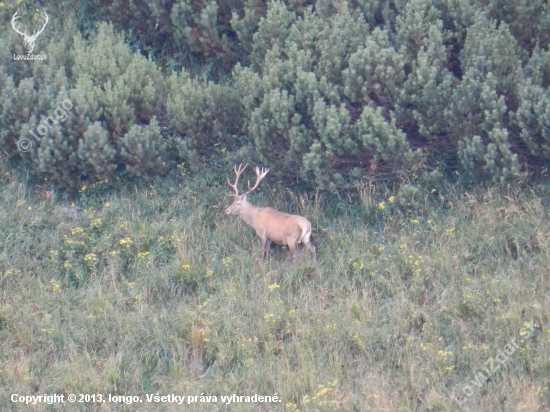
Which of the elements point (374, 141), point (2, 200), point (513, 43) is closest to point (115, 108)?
point (2, 200)

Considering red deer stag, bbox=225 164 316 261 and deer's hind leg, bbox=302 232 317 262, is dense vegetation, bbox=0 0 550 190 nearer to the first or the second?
red deer stag, bbox=225 164 316 261

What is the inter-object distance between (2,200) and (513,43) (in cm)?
649

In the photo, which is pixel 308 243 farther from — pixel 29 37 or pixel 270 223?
pixel 29 37

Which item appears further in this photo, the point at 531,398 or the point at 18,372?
the point at 18,372

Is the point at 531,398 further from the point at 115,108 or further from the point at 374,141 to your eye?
the point at 115,108

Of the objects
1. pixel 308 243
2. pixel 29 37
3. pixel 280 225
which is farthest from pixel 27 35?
pixel 308 243

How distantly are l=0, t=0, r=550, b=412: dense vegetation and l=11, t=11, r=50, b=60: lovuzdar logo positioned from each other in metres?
0.11

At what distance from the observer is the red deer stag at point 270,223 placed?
9805 mm

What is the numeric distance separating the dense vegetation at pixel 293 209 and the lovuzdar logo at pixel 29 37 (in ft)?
0.35

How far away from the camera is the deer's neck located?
10328 mm

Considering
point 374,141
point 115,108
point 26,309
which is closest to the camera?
point 26,309

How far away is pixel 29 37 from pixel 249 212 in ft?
14.4

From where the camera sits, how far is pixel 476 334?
831 centimetres

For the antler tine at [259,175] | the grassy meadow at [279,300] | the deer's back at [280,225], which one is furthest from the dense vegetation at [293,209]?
the deer's back at [280,225]
